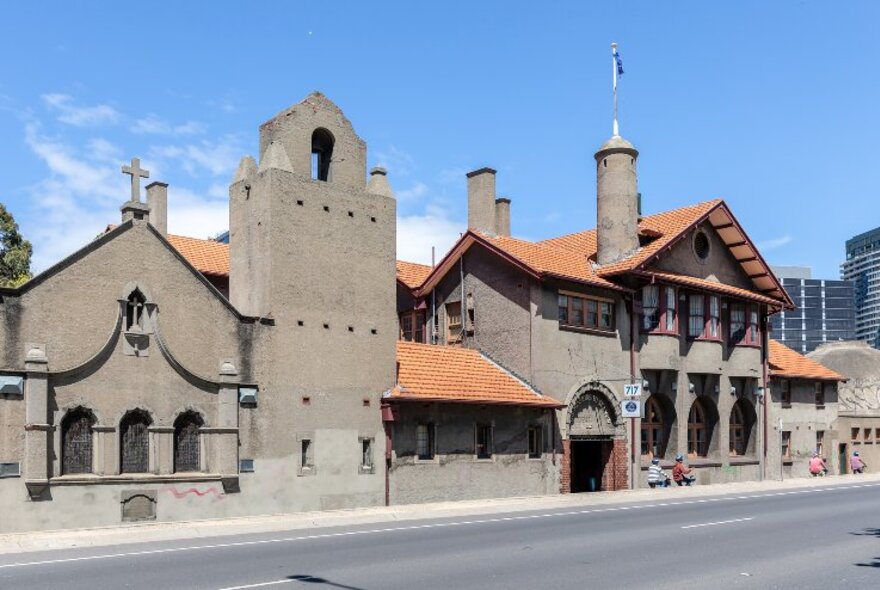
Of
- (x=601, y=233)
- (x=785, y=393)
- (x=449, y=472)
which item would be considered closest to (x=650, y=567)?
(x=449, y=472)

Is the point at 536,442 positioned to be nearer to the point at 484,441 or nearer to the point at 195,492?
the point at 484,441

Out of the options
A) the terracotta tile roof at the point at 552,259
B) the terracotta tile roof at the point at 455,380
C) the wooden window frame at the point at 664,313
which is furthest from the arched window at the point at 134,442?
the wooden window frame at the point at 664,313

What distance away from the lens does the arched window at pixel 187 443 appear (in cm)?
2320

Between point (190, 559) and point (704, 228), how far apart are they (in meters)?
27.8

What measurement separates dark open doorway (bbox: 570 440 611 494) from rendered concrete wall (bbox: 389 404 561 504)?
3037mm

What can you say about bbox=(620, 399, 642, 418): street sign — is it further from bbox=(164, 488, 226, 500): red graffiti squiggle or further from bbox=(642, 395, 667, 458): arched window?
bbox=(164, 488, 226, 500): red graffiti squiggle

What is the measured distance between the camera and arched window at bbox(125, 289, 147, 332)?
22.6 meters

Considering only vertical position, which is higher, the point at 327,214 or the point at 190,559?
the point at 327,214

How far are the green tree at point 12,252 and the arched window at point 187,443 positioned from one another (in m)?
19.7

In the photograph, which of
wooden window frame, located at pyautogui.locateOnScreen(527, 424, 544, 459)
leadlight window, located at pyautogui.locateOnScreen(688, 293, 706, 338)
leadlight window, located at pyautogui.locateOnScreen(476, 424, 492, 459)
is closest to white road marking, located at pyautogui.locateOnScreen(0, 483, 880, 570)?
leadlight window, located at pyautogui.locateOnScreen(476, 424, 492, 459)

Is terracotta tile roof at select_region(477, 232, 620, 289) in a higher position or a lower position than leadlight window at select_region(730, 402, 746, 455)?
higher

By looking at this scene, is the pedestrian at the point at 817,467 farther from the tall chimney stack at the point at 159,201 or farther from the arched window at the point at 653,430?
the tall chimney stack at the point at 159,201

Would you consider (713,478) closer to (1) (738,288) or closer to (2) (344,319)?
(1) (738,288)

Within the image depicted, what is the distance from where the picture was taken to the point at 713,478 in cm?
3834
